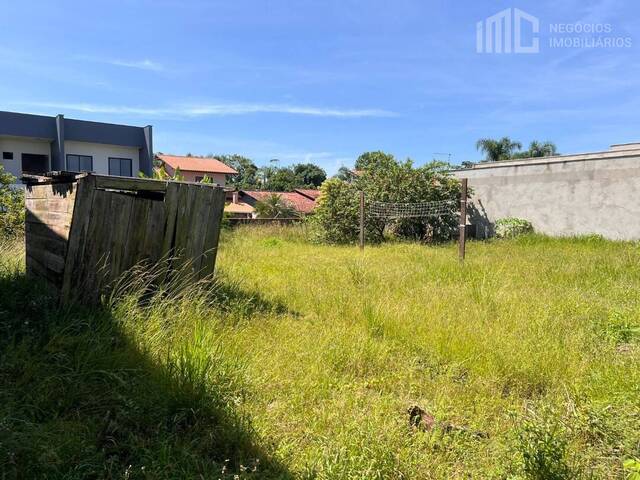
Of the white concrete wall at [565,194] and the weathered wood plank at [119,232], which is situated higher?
the white concrete wall at [565,194]

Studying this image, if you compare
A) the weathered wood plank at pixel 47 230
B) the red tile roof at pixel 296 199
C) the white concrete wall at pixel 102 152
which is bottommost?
the weathered wood plank at pixel 47 230

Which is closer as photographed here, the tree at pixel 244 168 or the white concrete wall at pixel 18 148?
the white concrete wall at pixel 18 148

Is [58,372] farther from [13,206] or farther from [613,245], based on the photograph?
[613,245]

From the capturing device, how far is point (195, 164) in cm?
4781

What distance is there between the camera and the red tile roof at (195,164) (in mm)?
46484

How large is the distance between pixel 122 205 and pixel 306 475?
11.3 ft

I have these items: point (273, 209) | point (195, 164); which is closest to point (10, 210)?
point (273, 209)

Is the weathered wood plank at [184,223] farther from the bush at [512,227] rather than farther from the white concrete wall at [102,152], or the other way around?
the white concrete wall at [102,152]

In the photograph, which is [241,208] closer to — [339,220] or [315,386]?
[339,220]

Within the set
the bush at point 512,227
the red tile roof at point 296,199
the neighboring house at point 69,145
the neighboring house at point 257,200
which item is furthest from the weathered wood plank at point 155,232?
the red tile roof at point 296,199

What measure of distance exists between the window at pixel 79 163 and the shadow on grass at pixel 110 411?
2867 cm

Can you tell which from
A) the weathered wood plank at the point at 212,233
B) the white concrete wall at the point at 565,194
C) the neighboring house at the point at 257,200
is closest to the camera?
the weathered wood plank at the point at 212,233

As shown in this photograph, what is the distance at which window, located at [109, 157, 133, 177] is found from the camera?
1208 inches

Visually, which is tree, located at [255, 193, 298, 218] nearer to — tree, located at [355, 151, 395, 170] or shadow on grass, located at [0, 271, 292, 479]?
tree, located at [355, 151, 395, 170]
